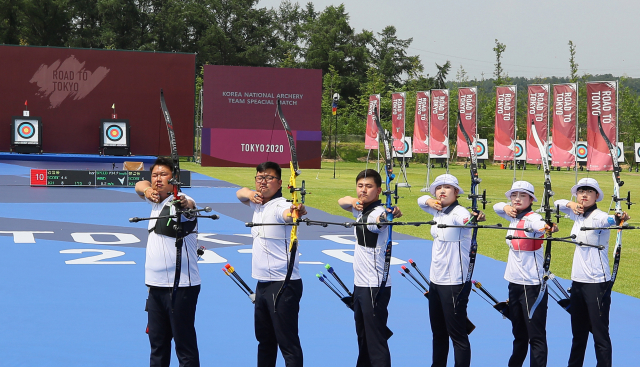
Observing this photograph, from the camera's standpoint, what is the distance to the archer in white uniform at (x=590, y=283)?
6.25 m

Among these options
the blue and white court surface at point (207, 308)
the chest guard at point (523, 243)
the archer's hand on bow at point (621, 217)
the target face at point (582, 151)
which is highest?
the target face at point (582, 151)

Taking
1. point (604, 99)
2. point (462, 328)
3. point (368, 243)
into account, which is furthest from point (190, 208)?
point (604, 99)

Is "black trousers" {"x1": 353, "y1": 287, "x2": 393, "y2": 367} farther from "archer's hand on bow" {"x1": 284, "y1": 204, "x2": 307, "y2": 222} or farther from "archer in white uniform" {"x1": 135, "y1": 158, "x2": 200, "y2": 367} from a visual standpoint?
"archer in white uniform" {"x1": 135, "y1": 158, "x2": 200, "y2": 367}

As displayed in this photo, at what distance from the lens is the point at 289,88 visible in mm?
42188

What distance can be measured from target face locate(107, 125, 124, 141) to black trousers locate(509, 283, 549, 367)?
33454mm

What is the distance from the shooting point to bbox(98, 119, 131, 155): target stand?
37.0 m

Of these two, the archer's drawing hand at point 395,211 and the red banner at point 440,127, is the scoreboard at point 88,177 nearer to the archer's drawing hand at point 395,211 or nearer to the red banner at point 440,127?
the red banner at point 440,127

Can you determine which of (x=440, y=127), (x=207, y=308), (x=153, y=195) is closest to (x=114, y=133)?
(x=440, y=127)

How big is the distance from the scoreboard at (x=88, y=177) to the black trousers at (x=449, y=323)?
63.7ft

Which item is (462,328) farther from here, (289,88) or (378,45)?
(378,45)

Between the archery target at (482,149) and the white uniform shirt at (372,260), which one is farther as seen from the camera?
the archery target at (482,149)

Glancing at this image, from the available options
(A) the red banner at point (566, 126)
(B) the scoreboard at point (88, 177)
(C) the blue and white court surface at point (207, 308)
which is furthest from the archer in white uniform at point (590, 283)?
(B) the scoreboard at point (88, 177)

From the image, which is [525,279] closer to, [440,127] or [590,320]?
[590,320]

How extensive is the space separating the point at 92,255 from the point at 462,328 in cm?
800
